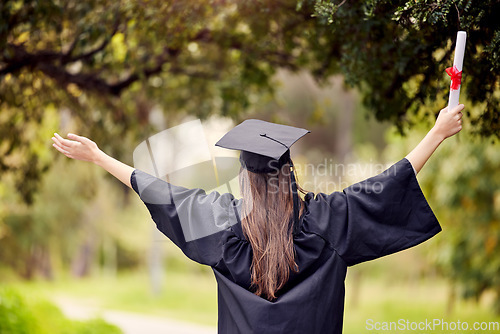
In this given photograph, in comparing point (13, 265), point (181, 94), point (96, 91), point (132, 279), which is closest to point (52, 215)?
point (13, 265)

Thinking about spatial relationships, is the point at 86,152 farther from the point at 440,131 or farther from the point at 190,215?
the point at 440,131

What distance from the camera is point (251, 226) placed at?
2.13 metres

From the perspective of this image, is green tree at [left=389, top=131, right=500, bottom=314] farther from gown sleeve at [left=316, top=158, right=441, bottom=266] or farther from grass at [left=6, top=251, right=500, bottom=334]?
gown sleeve at [left=316, top=158, right=441, bottom=266]

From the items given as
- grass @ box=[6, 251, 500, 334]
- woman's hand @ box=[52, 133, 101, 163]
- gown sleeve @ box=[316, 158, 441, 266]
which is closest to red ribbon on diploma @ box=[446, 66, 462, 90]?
gown sleeve @ box=[316, 158, 441, 266]

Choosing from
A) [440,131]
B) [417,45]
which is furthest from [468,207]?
[440,131]

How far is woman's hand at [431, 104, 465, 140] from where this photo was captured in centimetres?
210

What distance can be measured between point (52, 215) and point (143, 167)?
14.9m

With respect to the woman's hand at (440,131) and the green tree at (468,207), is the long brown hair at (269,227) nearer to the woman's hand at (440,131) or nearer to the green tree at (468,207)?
the woman's hand at (440,131)

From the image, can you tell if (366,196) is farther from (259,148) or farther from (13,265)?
(13,265)

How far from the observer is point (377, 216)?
2150 millimetres

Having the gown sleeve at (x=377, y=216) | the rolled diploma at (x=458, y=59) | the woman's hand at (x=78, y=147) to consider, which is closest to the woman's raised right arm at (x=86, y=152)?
the woman's hand at (x=78, y=147)

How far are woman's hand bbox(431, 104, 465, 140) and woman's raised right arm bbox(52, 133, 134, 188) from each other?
1393 millimetres

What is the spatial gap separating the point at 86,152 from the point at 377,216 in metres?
1.33

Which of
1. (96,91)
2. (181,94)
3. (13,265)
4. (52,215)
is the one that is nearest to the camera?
(96,91)
